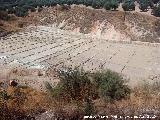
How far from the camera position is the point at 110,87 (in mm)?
19406

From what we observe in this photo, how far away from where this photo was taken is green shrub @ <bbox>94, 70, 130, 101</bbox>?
18.9 metres

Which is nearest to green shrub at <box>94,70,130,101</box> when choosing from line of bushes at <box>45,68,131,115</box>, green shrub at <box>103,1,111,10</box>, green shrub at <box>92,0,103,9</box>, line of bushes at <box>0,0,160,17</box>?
line of bushes at <box>45,68,131,115</box>

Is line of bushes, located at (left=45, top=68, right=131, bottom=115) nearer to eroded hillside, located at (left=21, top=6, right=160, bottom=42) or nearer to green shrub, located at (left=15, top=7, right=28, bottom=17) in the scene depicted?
eroded hillside, located at (left=21, top=6, right=160, bottom=42)

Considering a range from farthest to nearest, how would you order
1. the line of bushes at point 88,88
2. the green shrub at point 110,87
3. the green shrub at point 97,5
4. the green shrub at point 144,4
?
the green shrub at point 97,5, the green shrub at point 144,4, the green shrub at point 110,87, the line of bushes at point 88,88

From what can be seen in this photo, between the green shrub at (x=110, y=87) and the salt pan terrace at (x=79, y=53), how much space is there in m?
8.13

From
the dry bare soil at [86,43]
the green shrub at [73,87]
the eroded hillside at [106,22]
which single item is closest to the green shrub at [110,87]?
the green shrub at [73,87]

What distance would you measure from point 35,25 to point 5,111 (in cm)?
3493

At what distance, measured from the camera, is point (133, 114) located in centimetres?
1362

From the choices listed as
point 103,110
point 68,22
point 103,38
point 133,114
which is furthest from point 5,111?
point 68,22

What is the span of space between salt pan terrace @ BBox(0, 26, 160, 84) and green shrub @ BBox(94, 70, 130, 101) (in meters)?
8.13

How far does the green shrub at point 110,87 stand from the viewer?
62.0 feet

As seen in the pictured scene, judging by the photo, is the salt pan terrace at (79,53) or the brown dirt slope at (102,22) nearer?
the salt pan terrace at (79,53)

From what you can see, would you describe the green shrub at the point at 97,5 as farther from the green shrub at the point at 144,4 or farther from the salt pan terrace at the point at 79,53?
the salt pan terrace at the point at 79,53

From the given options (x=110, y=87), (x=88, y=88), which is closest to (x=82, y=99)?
(x=88, y=88)
